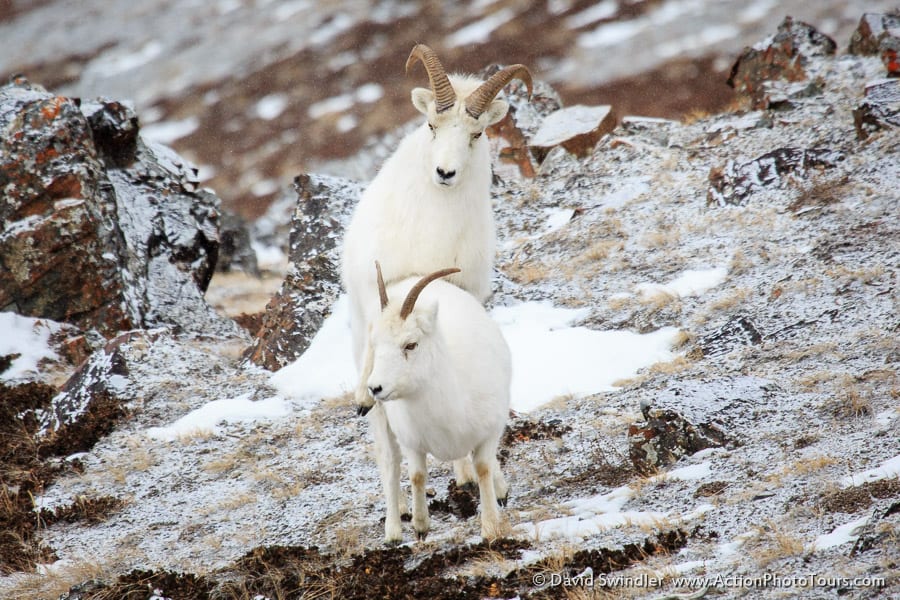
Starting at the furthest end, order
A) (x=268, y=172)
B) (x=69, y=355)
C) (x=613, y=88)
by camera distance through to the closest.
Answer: (x=268, y=172)
(x=613, y=88)
(x=69, y=355)

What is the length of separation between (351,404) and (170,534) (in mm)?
2851

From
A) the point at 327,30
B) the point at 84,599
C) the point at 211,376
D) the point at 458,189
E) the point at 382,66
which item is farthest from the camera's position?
the point at 327,30

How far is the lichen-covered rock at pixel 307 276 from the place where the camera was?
37.9ft

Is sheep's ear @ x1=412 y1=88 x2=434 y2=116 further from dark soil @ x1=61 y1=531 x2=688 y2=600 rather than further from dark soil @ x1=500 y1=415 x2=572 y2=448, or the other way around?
dark soil @ x1=61 y1=531 x2=688 y2=600

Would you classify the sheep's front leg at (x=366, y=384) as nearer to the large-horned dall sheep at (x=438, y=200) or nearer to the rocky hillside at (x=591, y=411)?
the large-horned dall sheep at (x=438, y=200)

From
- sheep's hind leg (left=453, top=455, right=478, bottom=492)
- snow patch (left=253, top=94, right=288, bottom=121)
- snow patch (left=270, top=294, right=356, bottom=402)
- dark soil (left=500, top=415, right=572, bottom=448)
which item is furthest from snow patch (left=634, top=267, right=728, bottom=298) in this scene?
snow patch (left=253, top=94, right=288, bottom=121)

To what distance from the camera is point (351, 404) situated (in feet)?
32.0

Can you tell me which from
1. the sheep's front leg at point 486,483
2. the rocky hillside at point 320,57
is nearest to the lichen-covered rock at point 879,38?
the rocky hillside at point 320,57

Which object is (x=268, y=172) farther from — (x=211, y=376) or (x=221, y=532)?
(x=221, y=532)

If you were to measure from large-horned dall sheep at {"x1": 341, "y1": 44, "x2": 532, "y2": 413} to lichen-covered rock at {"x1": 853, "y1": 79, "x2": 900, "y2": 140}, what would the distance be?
25.6 ft

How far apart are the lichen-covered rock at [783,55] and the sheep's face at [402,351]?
13.4 meters

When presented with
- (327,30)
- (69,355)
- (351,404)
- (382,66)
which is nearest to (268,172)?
(382,66)

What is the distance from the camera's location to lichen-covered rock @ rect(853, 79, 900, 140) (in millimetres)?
12305

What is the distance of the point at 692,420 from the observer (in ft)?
22.1
